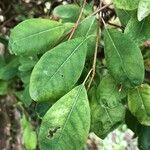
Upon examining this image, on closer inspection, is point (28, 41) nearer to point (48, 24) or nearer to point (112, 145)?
point (48, 24)

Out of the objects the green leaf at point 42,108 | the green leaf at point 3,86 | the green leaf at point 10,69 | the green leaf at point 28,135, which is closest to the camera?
the green leaf at point 42,108

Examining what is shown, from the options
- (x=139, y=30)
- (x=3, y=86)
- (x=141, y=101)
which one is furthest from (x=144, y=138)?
(x=3, y=86)

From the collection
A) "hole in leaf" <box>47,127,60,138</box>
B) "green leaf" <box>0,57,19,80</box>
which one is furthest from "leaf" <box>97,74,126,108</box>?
"green leaf" <box>0,57,19,80</box>

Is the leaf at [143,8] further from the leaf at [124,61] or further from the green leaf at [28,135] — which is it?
the green leaf at [28,135]

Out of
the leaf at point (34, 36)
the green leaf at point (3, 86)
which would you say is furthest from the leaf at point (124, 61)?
the green leaf at point (3, 86)

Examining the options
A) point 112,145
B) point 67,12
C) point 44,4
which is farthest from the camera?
point 112,145

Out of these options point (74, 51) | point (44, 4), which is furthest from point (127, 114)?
point (44, 4)

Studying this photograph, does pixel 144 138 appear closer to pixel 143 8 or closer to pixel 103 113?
pixel 103 113
